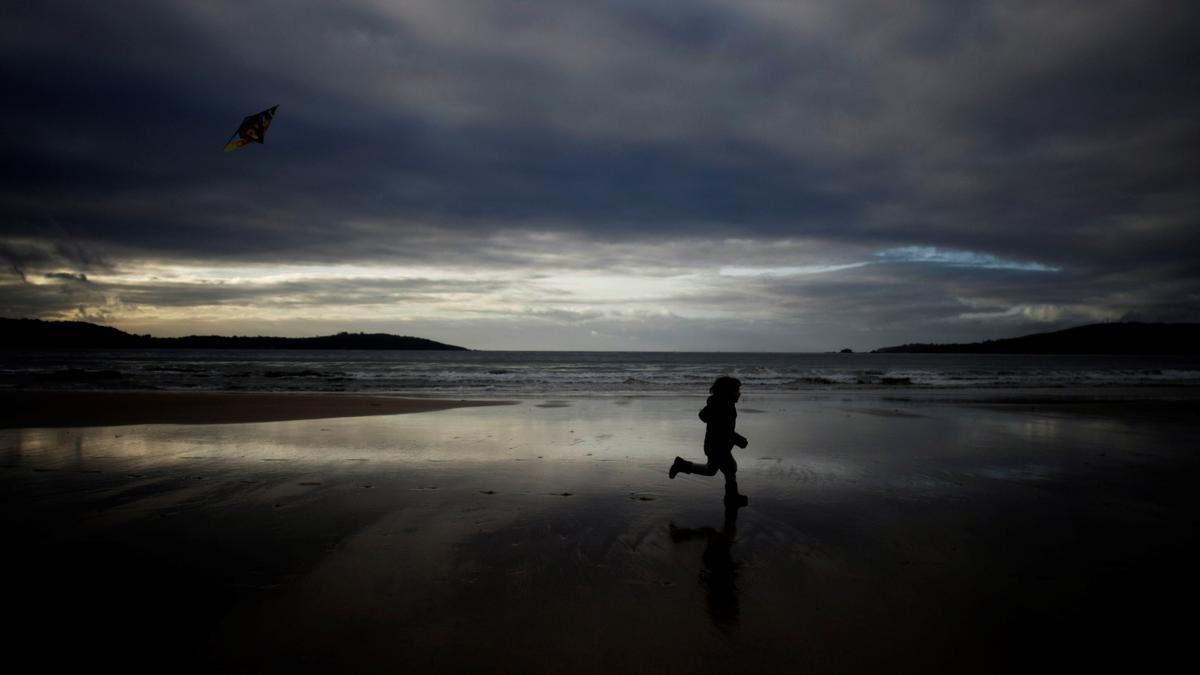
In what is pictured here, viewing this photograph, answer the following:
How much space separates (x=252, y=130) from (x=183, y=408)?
32.1 ft

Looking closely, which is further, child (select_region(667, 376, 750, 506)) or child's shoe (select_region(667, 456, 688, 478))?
child's shoe (select_region(667, 456, 688, 478))

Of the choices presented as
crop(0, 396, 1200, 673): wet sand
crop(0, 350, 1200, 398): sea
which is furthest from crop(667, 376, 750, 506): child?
crop(0, 350, 1200, 398): sea

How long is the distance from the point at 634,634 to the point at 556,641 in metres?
0.50

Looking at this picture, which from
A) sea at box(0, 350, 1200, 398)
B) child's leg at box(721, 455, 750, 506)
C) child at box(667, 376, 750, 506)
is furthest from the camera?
sea at box(0, 350, 1200, 398)

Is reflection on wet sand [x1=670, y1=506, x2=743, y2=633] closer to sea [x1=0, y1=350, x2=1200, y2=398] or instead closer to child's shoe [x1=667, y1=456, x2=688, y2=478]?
child's shoe [x1=667, y1=456, x2=688, y2=478]

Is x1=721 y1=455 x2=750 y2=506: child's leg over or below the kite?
below

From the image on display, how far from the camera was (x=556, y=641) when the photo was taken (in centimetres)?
365

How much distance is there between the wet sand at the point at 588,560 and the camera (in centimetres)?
358

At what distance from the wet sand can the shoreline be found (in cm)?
466

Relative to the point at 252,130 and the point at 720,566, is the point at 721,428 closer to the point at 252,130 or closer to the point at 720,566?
the point at 720,566

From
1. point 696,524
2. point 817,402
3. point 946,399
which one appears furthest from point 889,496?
point 946,399

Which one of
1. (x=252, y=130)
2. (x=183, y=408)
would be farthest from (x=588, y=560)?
(x=183, y=408)

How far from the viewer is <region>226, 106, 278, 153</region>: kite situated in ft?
39.3

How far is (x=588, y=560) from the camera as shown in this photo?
5.05m
